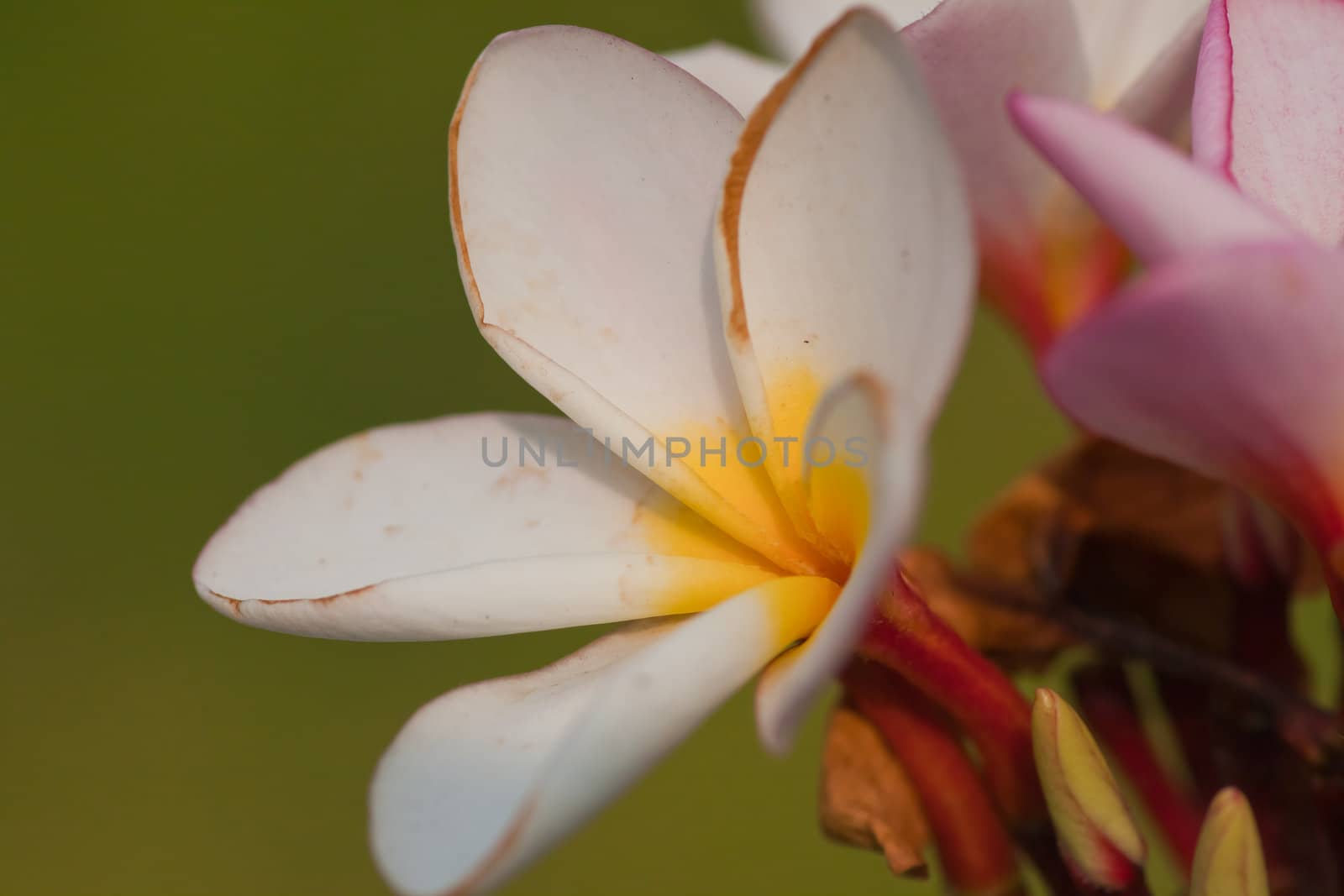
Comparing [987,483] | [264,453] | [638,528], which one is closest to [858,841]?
[638,528]

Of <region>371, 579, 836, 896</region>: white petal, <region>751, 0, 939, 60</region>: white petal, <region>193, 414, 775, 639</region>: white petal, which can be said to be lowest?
<region>371, 579, 836, 896</region>: white petal

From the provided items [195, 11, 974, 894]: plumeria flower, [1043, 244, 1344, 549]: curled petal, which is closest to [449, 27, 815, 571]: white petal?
[195, 11, 974, 894]: plumeria flower

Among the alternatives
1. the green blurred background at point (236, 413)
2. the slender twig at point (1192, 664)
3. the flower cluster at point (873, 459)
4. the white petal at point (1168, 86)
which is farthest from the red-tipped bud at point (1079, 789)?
the green blurred background at point (236, 413)

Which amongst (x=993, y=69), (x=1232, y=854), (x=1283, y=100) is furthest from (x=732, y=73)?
(x=1232, y=854)

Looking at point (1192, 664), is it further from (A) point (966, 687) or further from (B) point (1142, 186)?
(B) point (1142, 186)

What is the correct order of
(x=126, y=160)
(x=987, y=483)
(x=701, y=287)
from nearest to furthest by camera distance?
(x=701, y=287)
(x=987, y=483)
(x=126, y=160)

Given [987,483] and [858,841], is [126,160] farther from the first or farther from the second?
[858,841]

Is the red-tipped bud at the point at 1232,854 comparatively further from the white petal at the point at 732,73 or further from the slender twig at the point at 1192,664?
the white petal at the point at 732,73

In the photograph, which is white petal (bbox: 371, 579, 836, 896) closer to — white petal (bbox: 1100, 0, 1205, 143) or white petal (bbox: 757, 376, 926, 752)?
white petal (bbox: 757, 376, 926, 752)
